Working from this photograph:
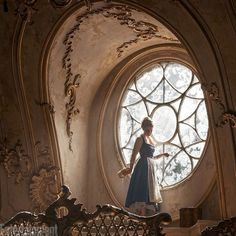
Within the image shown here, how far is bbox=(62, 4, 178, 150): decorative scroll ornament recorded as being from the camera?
7.09m

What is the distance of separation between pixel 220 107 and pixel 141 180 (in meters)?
1.20

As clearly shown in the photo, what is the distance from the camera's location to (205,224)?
6.74 meters

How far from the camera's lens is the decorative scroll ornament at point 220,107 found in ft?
21.6

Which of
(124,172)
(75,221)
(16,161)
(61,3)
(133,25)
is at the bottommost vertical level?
(75,221)

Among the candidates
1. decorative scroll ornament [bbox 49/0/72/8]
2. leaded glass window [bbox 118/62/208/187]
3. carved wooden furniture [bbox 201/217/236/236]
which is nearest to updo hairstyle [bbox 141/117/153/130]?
leaded glass window [bbox 118/62/208/187]

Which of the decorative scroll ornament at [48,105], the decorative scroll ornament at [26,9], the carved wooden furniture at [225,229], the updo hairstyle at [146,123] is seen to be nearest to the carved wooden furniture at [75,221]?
the carved wooden furniture at [225,229]

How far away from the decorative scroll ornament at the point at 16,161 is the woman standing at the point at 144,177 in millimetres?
1117

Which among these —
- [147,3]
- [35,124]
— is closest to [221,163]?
[147,3]

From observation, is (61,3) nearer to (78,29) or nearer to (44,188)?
(78,29)

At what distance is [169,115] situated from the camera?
793 centimetres

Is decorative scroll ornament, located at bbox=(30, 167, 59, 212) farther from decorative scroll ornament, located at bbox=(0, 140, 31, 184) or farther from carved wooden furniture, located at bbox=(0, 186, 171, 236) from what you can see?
carved wooden furniture, located at bbox=(0, 186, 171, 236)

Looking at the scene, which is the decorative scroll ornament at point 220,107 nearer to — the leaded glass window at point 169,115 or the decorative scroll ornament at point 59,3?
the leaded glass window at point 169,115

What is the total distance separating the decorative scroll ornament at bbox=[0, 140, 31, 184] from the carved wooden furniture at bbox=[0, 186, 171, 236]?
1.47 meters

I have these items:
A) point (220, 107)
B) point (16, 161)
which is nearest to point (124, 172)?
point (16, 161)
